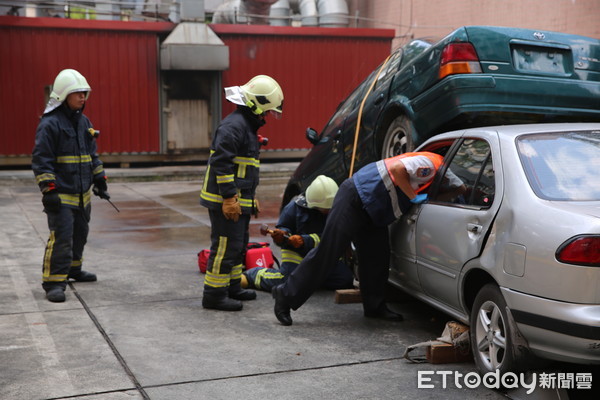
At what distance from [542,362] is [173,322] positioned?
267cm

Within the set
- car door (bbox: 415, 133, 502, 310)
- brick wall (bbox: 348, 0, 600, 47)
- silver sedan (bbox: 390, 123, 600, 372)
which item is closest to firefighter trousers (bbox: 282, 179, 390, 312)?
silver sedan (bbox: 390, 123, 600, 372)

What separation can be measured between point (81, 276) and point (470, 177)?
3.79 m

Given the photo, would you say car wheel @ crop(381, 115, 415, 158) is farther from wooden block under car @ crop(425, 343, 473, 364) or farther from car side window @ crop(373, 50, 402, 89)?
wooden block under car @ crop(425, 343, 473, 364)

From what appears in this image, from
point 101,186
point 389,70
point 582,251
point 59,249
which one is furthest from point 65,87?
point 582,251

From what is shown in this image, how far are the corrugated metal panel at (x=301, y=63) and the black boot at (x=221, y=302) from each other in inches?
510

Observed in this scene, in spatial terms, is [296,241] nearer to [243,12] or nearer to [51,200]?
[51,200]

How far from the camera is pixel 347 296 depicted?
605 cm

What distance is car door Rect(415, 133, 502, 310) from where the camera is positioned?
14.1ft

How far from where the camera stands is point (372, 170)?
17.2 feet

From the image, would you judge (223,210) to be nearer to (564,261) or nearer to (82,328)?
(82,328)

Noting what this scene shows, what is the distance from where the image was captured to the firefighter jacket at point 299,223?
6.25 meters

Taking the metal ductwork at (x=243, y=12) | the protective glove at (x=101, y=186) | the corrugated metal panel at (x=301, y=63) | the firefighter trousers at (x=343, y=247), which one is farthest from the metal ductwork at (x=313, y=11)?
the firefighter trousers at (x=343, y=247)

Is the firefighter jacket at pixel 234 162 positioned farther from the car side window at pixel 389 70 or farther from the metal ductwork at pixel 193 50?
the metal ductwork at pixel 193 50

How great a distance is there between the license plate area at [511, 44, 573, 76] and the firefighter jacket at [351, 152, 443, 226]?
52.6 inches
